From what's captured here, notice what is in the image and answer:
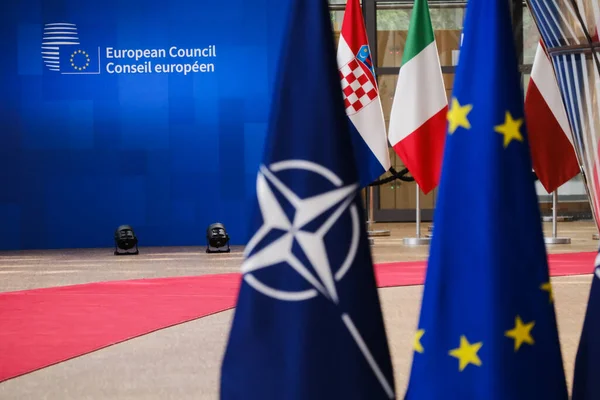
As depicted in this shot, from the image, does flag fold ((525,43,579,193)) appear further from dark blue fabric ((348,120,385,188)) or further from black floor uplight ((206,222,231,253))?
black floor uplight ((206,222,231,253))

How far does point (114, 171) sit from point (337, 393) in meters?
8.18

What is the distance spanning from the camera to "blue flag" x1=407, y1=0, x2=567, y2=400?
1097 mm

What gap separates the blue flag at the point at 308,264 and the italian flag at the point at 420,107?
644cm

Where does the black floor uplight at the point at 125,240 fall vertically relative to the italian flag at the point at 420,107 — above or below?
below

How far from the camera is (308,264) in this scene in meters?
1.09

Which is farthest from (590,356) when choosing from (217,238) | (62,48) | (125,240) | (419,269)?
(62,48)

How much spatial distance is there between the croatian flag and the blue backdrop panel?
1097 mm

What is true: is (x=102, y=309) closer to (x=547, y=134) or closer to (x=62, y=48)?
(x=547, y=134)

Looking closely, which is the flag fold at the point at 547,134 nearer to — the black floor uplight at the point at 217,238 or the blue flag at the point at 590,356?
the black floor uplight at the point at 217,238

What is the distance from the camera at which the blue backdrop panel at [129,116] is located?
900cm

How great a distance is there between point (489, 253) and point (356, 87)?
710cm

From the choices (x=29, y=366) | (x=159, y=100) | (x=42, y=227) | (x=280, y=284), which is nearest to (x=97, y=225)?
(x=42, y=227)

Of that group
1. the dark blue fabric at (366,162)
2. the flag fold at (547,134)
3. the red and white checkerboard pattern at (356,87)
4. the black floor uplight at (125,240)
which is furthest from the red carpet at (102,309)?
the black floor uplight at (125,240)

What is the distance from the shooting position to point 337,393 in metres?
1.10
